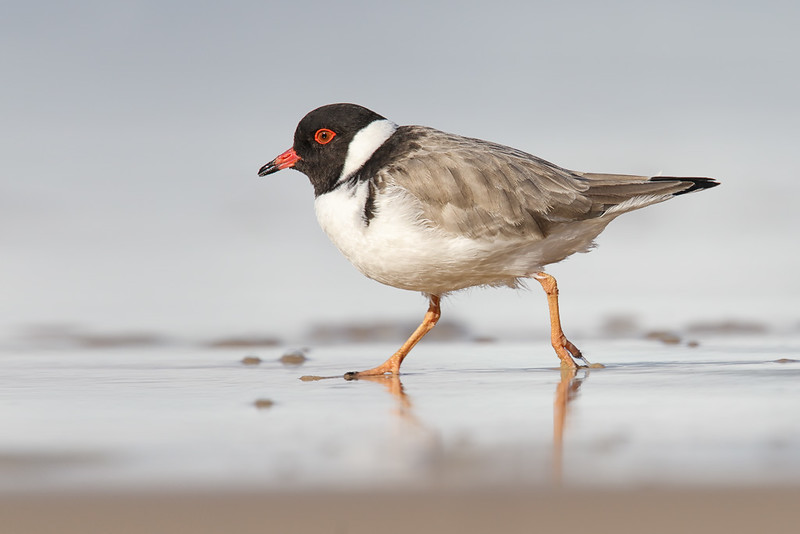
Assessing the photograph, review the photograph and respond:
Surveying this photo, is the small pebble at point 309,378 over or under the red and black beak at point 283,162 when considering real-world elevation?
under

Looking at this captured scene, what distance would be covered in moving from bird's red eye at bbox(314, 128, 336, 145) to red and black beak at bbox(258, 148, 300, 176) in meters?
0.27

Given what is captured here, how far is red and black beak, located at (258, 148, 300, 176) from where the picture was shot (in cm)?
788

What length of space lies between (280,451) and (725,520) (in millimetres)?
1914

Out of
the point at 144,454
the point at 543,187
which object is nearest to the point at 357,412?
the point at 144,454

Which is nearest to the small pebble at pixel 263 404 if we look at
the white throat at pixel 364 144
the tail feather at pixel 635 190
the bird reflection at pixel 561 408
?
the bird reflection at pixel 561 408

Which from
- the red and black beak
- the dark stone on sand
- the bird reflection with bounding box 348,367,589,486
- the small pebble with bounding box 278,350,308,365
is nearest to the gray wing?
the red and black beak

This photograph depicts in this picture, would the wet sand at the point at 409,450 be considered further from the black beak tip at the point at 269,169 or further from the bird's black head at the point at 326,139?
the black beak tip at the point at 269,169

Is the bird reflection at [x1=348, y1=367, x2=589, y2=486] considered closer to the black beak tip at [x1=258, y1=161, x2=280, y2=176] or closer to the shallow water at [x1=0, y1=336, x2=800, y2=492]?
the shallow water at [x1=0, y1=336, x2=800, y2=492]

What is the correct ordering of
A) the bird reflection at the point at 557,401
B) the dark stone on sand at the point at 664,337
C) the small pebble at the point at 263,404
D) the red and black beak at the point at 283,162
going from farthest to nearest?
1. the dark stone on sand at the point at 664,337
2. the red and black beak at the point at 283,162
3. the small pebble at the point at 263,404
4. the bird reflection at the point at 557,401

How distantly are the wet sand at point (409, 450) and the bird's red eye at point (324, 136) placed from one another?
1.86 m

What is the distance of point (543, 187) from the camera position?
24.5ft

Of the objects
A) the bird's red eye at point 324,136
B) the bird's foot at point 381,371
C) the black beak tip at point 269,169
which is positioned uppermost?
the bird's red eye at point 324,136

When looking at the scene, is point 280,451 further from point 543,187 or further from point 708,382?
point 543,187

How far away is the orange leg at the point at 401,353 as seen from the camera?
7179mm
